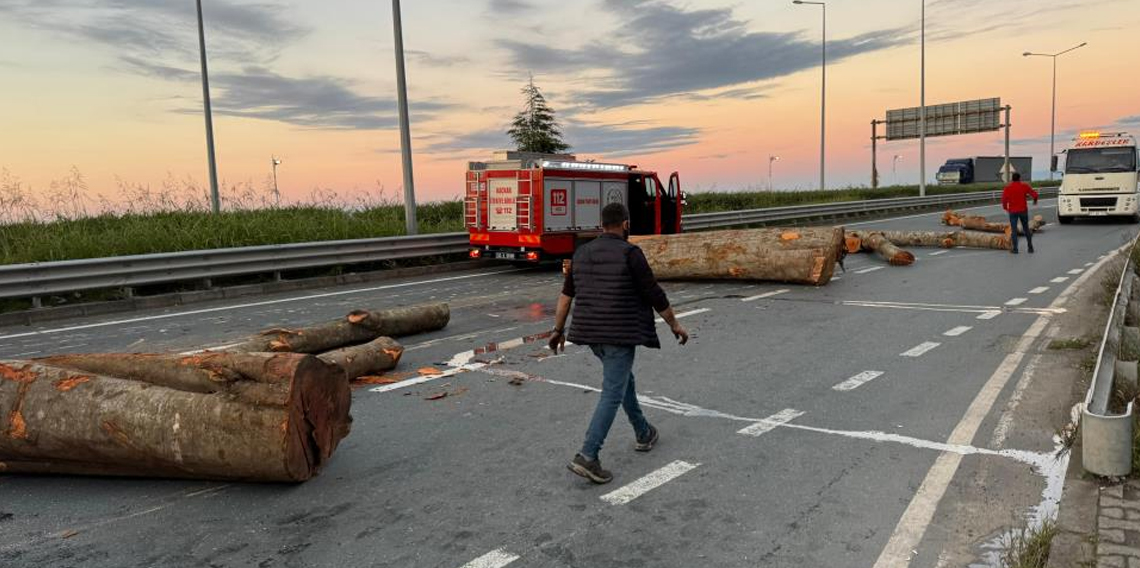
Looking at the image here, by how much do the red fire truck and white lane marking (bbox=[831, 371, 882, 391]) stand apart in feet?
Answer: 30.9

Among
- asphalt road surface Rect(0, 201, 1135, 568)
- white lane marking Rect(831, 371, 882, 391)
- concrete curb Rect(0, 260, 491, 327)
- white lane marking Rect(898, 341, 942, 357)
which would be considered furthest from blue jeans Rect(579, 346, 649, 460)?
concrete curb Rect(0, 260, 491, 327)

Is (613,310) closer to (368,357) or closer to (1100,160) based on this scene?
(368,357)

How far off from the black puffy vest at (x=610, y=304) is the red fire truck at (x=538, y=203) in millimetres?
11273

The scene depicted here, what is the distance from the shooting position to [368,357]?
707 cm

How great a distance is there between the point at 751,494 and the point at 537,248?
1219 cm

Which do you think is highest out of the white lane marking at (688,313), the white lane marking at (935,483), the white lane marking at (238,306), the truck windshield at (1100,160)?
the truck windshield at (1100,160)

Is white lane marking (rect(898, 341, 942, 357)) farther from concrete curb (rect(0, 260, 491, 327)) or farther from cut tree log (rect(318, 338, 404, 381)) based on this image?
concrete curb (rect(0, 260, 491, 327))

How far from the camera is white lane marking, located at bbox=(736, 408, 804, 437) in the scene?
5.43 m

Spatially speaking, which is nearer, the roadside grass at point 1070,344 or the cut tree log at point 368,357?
the cut tree log at point 368,357

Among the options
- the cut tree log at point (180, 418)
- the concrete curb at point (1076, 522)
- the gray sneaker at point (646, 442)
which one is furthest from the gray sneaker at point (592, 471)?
the concrete curb at point (1076, 522)

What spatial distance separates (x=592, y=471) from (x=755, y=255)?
9.25 meters

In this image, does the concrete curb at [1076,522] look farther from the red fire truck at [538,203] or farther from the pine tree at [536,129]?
the pine tree at [536,129]

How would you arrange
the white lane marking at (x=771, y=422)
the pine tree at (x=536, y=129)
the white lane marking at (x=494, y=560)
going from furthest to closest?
the pine tree at (x=536, y=129) → the white lane marking at (x=771, y=422) → the white lane marking at (x=494, y=560)

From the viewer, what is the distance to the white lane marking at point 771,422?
17.8 ft
